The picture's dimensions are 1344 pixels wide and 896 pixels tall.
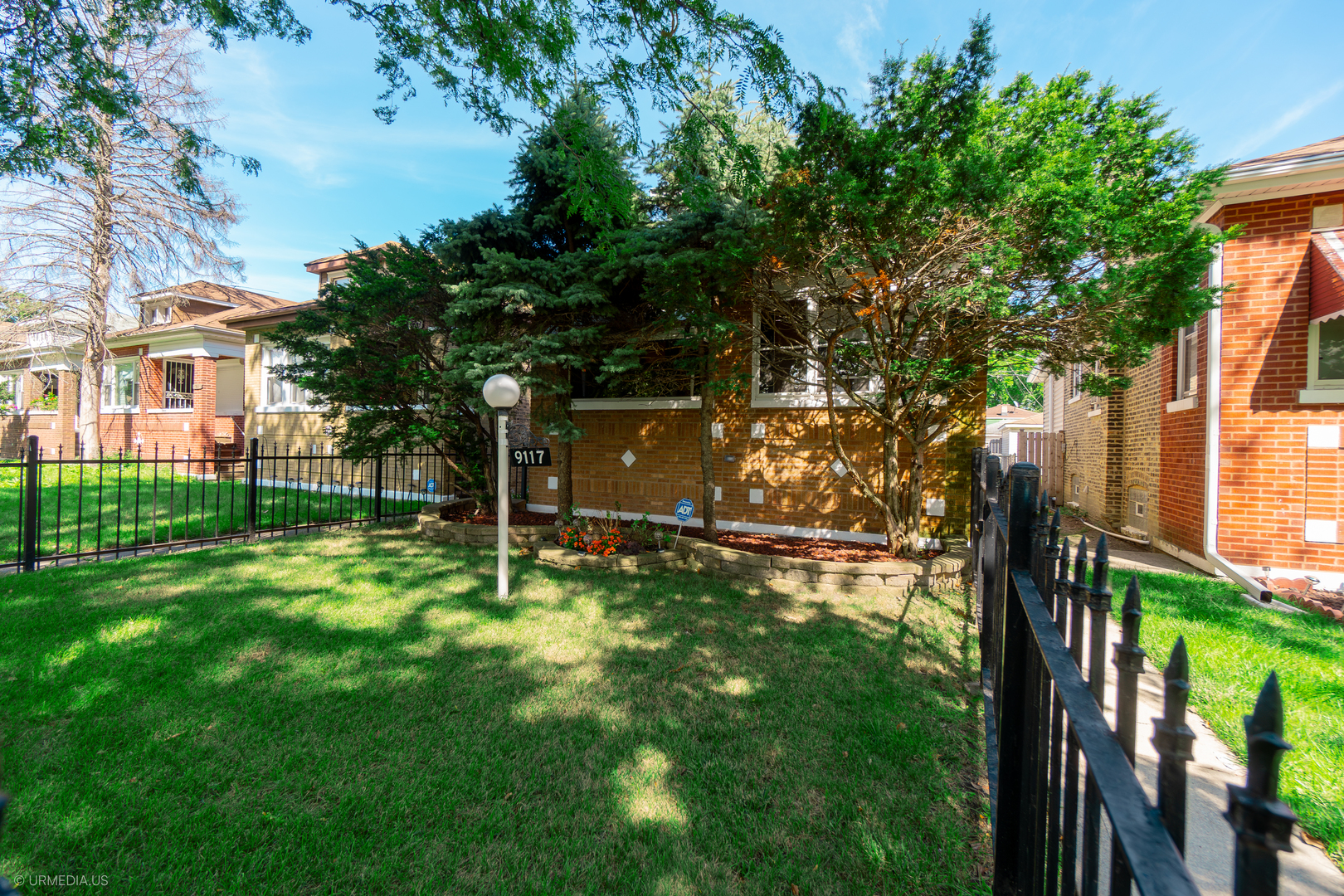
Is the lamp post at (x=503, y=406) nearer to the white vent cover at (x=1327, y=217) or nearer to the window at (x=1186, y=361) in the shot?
the window at (x=1186, y=361)

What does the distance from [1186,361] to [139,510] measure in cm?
1653

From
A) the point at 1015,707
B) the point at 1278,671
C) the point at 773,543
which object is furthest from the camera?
the point at 773,543

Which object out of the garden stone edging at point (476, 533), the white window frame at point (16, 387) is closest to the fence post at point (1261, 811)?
the garden stone edging at point (476, 533)

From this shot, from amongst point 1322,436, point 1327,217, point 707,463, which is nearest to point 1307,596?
point 1322,436

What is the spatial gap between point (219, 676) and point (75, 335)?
19039 mm

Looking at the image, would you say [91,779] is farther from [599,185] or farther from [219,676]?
[599,185]

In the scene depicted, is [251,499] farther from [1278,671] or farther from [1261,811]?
[1278,671]

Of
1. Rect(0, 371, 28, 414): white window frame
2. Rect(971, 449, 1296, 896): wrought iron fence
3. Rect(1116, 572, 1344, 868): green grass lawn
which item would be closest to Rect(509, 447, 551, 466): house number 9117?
Rect(971, 449, 1296, 896): wrought iron fence

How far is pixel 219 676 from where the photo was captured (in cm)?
359

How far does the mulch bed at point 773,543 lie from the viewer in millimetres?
6453

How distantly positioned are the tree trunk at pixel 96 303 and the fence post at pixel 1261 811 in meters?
19.9

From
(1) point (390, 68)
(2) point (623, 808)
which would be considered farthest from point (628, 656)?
(1) point (390, 68)

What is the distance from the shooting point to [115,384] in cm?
1966

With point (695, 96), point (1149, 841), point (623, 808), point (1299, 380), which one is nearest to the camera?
point (1149, 841)
